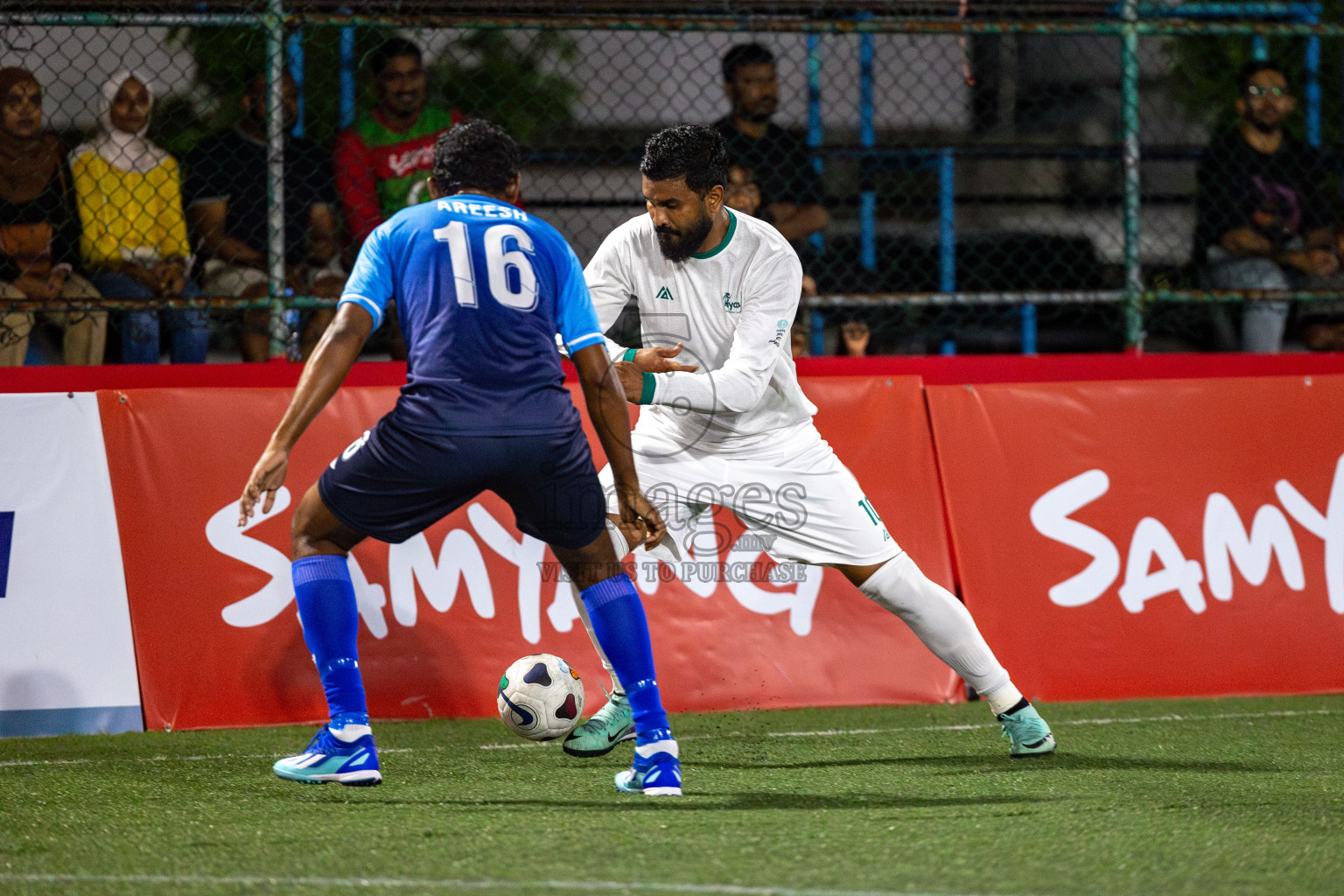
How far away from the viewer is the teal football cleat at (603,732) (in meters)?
4.60

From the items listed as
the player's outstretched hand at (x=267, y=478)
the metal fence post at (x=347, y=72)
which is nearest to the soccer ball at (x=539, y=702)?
the player's outstretched hand at (x=267, y=478)

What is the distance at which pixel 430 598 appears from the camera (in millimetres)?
5566

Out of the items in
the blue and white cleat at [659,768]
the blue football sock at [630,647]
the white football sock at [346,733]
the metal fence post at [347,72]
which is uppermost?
the metal fence post at [347,72]

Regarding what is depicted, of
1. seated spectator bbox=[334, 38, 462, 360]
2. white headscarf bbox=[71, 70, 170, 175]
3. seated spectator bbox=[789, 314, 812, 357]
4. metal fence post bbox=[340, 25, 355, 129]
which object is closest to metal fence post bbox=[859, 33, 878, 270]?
seated spectator bbox=[789, 314, 812, 357]

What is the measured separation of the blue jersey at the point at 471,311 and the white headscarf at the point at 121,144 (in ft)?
9.72

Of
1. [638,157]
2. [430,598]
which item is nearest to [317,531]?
[430,598]

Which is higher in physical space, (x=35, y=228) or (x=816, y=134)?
(x=816, y=134)

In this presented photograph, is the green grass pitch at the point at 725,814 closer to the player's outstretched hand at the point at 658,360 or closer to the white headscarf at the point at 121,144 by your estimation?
the player's outstretched hand at the point at 658,360

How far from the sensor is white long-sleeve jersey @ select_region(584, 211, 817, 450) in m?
4.49

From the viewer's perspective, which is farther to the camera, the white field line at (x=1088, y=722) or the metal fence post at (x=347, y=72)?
the metal fence post at (x=347, y=72)

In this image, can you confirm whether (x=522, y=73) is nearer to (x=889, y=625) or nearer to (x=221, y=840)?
(x=889, y=625)

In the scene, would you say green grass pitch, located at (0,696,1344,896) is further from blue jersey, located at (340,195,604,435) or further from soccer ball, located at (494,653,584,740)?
blue jersey, located at (340,195,604,435)

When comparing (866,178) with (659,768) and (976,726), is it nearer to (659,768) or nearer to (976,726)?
(976,726)

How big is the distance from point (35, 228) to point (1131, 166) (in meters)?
4.99
